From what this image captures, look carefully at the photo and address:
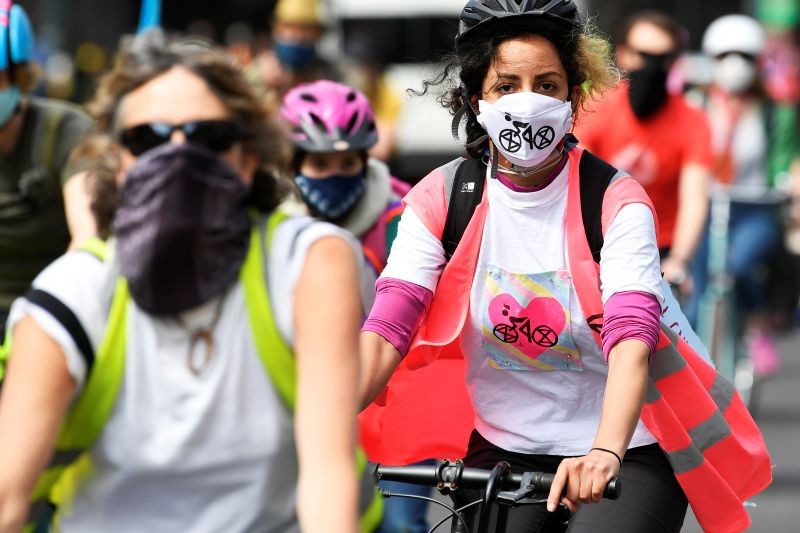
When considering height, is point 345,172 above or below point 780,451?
above

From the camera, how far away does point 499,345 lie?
427 centimetres

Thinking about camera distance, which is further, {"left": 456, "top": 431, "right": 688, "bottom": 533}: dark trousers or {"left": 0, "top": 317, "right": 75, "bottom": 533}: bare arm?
{"left": 456, "top": 431, "right": 688, "bottom": 533}: dark trousers

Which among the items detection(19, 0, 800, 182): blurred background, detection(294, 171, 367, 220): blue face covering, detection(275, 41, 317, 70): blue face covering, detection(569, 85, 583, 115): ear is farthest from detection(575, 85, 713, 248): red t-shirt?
detection(19, 0, 800, 182): blurred background

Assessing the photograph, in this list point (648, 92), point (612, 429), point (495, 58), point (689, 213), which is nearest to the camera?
point (612, 429)

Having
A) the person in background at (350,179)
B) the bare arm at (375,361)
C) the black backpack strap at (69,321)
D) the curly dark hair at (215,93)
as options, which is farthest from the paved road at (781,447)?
the black backpack strap at (69,321)

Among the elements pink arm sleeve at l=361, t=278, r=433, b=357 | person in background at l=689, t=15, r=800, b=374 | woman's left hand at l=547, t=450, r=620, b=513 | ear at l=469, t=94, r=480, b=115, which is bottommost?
person in background at l=689, t=15, r=800, b=374

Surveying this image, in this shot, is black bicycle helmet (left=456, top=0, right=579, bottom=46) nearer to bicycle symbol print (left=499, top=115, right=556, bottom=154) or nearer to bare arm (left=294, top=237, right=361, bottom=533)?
bicycle symbol print (left=499, top=115, right=556, bottom=154)

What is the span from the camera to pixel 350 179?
20.3 ft

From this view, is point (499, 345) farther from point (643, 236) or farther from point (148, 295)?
point (148, 295)

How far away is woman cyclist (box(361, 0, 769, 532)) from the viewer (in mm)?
4082

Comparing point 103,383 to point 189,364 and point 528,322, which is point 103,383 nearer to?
point 189,364

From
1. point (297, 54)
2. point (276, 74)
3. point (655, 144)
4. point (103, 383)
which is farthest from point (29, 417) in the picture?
point (276, 74)

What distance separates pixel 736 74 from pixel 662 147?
306 cm

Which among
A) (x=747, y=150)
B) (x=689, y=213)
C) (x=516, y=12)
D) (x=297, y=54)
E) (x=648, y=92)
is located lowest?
(x=747, y=150)
